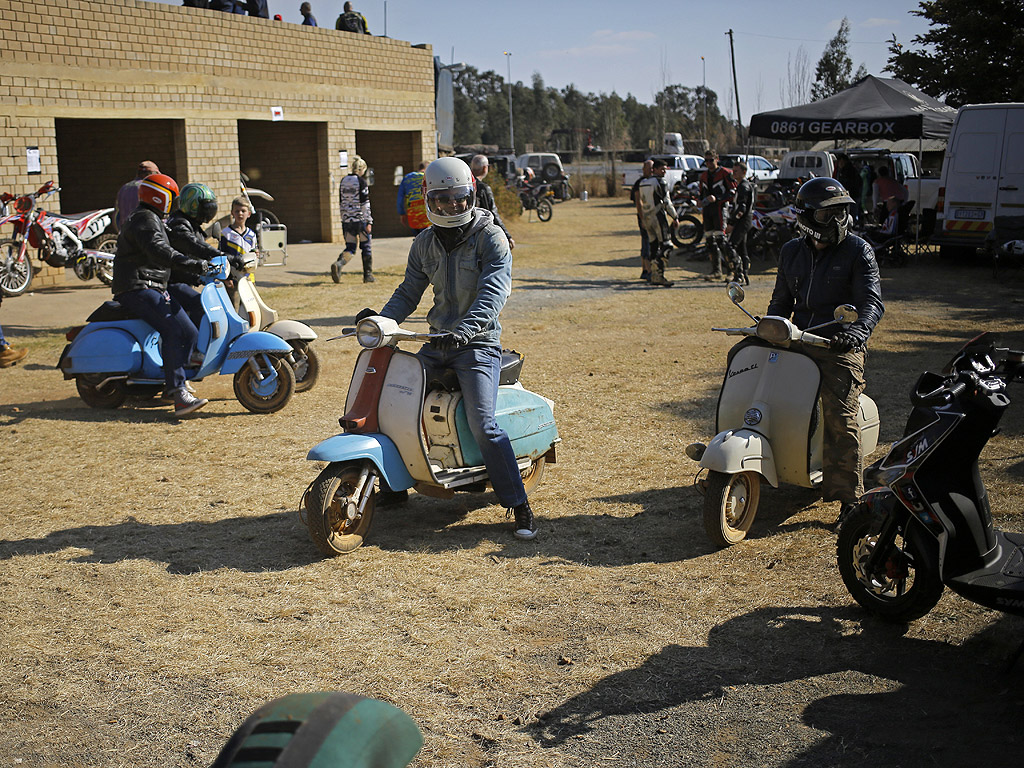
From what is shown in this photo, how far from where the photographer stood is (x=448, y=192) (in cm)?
508

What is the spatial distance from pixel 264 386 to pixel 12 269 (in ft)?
28.1

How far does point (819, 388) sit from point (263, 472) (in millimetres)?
3639

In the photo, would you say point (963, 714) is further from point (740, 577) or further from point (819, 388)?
point (819, 388)

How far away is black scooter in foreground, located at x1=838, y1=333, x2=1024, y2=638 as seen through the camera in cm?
374

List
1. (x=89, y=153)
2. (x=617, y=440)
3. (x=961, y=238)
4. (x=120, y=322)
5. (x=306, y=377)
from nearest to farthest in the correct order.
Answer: (x=617, y=440), (x=120, y=322), (x=306, y=377), (x=961, y=238), (x=89, y=153)

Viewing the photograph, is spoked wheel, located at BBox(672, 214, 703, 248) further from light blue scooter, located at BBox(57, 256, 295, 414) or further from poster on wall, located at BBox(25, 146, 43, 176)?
light blue scooter, located at BBox(57, 256, 295, 414)

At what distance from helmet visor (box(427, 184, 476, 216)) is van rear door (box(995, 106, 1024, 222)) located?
547 inches

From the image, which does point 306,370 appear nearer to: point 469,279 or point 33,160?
point 469,279

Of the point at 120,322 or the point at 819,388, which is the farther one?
the point at 120,322

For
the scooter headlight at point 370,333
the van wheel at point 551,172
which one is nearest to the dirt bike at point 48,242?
the scooter headlight at point 370,333

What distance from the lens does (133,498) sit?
6133 millimetres

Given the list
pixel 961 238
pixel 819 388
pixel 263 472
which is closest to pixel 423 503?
pixel 263 472

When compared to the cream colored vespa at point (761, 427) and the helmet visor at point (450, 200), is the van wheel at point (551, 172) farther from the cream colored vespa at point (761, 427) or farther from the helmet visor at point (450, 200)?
the helmet visor at point (450, 200)

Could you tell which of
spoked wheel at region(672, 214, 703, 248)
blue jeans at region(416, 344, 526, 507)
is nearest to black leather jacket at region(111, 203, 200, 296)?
blue jeans at region(416, 344, 526, 507)
